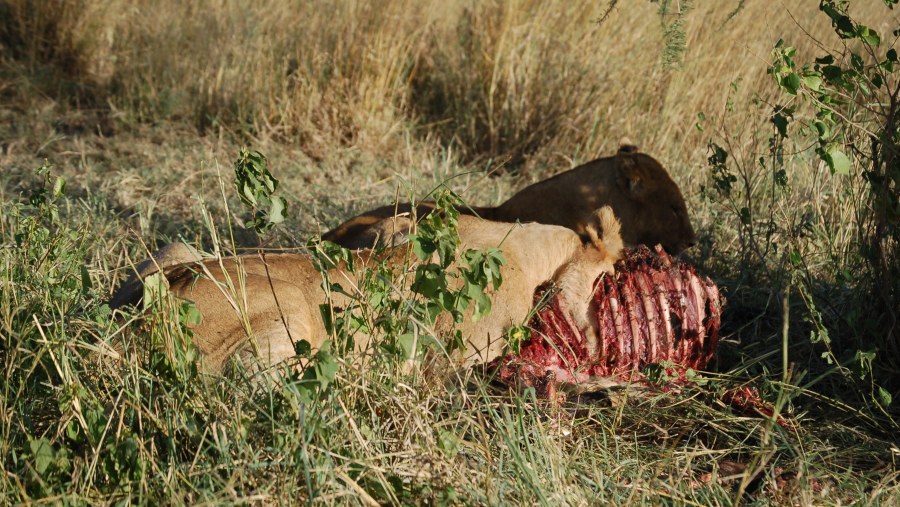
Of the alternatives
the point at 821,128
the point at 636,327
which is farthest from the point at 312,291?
the point at 821,128

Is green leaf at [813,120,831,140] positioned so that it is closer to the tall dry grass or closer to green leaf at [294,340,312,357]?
green leaf at [294,340,312,357]

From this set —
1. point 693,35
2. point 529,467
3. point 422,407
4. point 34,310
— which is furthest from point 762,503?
point 693,35

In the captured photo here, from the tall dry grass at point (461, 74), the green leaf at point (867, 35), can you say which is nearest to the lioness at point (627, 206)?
the tall dry grass at point (461, 74)

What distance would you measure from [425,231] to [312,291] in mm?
1074

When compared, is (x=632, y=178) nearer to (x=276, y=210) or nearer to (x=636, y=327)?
(x=636, y=327)

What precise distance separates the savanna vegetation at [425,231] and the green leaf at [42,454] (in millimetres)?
14

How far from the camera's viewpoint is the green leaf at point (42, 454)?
9.20 feet

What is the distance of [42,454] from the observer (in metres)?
2.82

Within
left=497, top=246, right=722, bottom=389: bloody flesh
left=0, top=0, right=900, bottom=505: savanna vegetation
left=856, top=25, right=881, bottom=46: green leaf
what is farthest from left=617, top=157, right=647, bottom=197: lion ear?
left=856, top=25, right=881, bottom=46: green leaf

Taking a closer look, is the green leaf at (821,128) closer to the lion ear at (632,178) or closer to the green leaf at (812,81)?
the green leaf at (812,81)

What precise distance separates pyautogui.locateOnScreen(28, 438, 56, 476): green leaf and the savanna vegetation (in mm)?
14

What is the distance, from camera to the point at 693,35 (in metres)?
7.70

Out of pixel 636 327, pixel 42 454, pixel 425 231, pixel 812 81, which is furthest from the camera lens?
pixel 636 327

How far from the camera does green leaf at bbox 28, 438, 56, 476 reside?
110 inches
